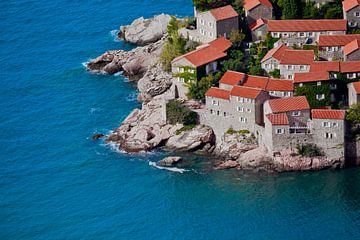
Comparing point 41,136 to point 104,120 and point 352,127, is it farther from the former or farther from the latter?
point 352,127

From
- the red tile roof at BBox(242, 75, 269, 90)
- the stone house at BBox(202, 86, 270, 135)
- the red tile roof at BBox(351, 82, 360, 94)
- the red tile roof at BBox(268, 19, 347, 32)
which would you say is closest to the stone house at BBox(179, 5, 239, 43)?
the red tile roof at BBox(268, 19, 347, 32)

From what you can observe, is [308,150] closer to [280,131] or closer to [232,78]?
[280,131]

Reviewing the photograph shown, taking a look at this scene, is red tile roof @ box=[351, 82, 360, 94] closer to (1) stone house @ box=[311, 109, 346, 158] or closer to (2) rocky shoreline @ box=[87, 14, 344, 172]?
(1) stone house @ box=[311, 109, 346, 158]

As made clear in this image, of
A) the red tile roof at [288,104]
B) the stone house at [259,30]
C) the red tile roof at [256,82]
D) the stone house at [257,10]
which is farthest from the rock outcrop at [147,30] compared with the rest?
the red tile roof at [288,104]

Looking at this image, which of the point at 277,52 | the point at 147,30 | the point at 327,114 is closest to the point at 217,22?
the point at 277,52

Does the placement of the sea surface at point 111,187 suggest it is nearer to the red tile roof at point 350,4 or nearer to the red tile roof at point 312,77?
the red tile roof at point 312,77

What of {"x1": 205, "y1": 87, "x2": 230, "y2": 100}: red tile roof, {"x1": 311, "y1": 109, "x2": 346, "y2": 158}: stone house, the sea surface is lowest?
the sea surface
